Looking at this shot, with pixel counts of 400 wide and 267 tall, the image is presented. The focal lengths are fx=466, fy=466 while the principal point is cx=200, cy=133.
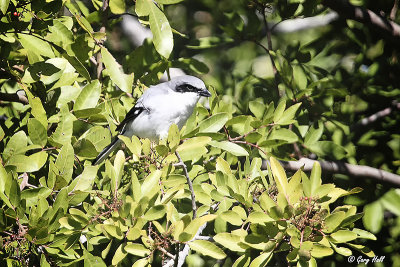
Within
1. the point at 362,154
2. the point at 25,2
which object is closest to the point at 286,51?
the point at 362,154

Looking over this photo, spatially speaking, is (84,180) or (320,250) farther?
(84,180)

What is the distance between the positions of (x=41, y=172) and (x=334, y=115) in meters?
2.02

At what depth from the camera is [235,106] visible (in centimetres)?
325

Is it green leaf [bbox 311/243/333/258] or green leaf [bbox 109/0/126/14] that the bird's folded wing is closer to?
green leaf [bbox 109/0/126/14]

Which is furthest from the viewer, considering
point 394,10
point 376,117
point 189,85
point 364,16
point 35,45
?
point 394,10

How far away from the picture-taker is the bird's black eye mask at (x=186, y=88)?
3.21 meters

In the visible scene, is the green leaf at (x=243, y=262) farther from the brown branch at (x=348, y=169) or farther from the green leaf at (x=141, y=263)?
the brown branch at (x=348, y=169)

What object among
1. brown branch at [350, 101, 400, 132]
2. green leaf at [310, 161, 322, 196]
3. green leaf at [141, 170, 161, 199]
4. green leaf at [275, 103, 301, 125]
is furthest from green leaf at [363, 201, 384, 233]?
green leaf at [141, 170, 161, 199]

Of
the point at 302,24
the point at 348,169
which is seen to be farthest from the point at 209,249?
the point at 302,24

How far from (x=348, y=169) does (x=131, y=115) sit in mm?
1558

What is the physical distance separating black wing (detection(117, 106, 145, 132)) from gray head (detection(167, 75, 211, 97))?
343 mm

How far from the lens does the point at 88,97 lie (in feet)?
7.96

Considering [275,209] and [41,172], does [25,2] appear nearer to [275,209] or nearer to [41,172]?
[41,172]

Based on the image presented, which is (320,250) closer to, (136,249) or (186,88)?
(136,249)
